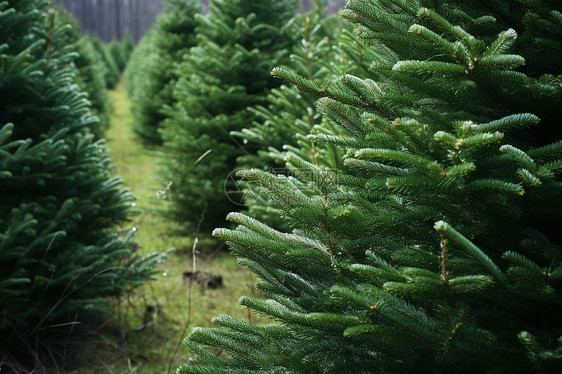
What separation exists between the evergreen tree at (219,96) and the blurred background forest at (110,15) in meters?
45.3

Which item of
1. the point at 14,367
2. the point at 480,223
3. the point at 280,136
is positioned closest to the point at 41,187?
the point at 14,367

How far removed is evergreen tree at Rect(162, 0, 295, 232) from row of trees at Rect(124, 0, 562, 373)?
4.14m

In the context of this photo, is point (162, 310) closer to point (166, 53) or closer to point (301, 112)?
point (301, 112)

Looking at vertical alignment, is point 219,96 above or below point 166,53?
above

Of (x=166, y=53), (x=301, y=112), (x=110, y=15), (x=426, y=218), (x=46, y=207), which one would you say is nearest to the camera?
(x=426, y=218)

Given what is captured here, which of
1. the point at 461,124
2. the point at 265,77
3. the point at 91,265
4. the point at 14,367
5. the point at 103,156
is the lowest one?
the point at 14,367

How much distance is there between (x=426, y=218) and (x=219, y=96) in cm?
467

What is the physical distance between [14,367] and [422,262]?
9.92 ft

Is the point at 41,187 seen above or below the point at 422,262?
below

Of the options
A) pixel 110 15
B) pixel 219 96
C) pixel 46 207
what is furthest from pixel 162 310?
pixel 110 15

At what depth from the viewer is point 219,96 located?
5.77 m

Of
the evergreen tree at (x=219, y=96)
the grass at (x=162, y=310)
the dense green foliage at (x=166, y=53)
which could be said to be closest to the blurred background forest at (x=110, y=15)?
the dense green foliage at (x=166, y=53)

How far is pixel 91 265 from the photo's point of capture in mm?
3307

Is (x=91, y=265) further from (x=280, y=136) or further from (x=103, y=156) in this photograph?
(x=280, y=136)
